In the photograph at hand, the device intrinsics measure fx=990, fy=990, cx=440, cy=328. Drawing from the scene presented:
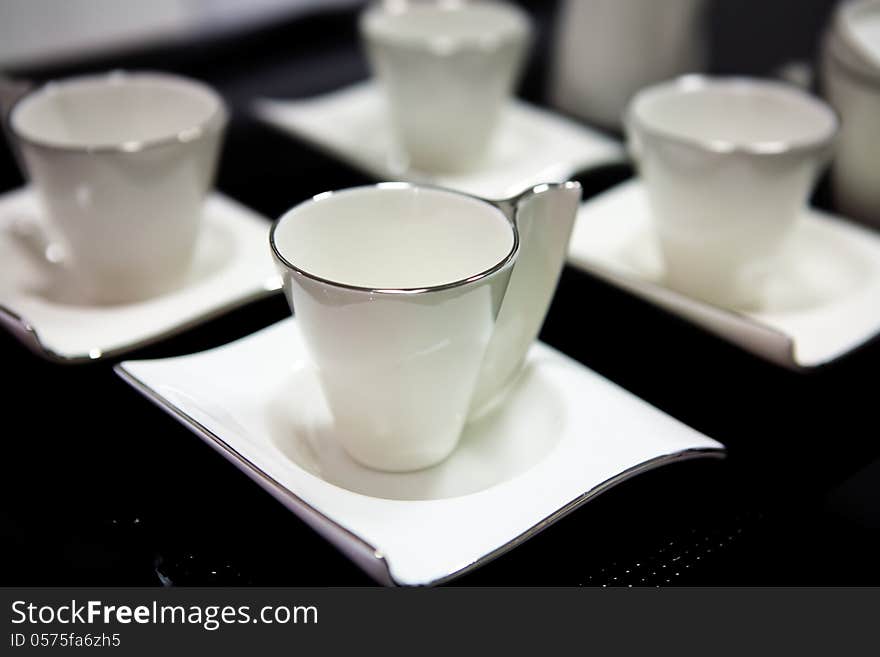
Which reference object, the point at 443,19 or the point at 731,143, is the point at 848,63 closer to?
the point at 731,143

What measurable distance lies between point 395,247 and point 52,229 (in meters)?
0.23

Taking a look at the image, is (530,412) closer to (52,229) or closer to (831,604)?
(831,604)

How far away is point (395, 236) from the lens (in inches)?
17.0

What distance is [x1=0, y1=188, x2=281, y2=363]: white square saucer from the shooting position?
0.48m

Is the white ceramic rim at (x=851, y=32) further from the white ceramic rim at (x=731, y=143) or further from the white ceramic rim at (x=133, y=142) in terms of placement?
the white ceramic rim at (x=133, y=142)

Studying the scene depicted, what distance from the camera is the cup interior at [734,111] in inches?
22.6

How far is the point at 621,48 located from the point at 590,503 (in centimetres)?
42

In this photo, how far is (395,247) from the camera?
433mm

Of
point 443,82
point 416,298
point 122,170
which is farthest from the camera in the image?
point 443,82

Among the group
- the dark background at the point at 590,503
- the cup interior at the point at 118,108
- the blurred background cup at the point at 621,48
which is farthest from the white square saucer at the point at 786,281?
the cup interior at the point at 118,108

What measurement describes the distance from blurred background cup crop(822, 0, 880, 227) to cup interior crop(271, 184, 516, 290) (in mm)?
318

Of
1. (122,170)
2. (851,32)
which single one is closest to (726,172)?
(851,32)

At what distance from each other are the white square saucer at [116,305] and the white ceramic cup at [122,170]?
2cm

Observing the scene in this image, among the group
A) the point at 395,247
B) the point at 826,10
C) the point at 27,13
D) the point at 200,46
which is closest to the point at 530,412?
the point at 395,247
